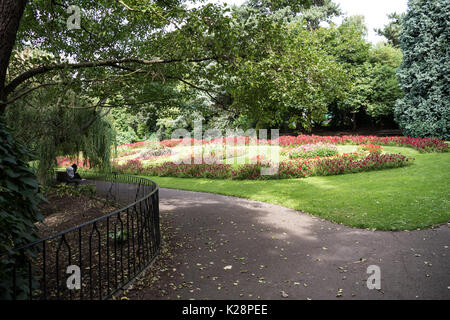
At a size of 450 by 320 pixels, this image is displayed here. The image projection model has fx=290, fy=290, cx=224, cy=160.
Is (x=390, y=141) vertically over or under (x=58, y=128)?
under

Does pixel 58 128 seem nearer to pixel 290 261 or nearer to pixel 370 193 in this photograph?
pixel 290 261

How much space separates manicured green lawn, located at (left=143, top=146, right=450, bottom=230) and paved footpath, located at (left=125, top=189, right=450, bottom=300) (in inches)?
23.5

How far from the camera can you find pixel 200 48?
6906 mm

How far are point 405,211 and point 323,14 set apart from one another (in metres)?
28.6

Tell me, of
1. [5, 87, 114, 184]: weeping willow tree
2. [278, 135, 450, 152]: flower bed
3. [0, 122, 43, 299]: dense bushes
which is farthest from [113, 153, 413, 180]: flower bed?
[0, 122, 43, 299]: dense bushes

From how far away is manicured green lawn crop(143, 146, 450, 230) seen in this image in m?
7.05

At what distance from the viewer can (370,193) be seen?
9.26 meters

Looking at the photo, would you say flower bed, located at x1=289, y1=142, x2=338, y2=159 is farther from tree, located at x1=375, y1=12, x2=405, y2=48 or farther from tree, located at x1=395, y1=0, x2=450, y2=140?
tree, located at x1=375, y1=12, x2=405, y2=48

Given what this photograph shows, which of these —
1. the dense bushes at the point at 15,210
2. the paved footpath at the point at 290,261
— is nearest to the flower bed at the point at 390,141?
the paved footpath at the point at 290,261

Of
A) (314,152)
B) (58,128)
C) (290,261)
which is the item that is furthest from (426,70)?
(58,128)

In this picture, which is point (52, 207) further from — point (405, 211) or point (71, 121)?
point (405, 211)

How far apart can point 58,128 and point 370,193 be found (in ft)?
34.7
